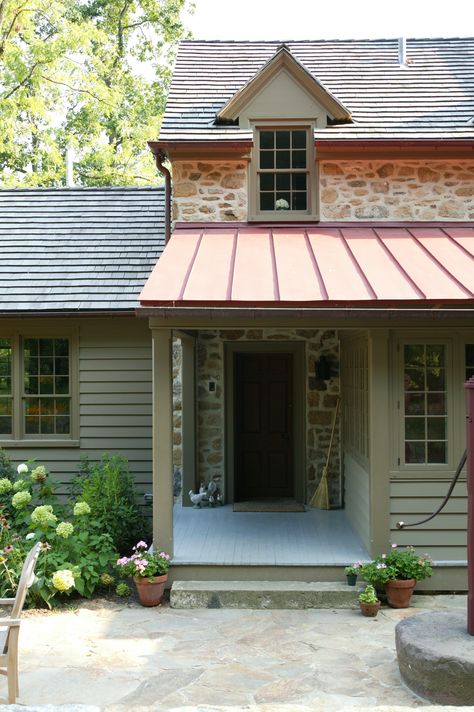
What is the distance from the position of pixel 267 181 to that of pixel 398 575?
226 inches

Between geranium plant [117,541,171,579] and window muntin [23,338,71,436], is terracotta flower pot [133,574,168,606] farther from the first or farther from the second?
window muntin [23,338,71,436]

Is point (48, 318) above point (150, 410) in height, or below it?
above

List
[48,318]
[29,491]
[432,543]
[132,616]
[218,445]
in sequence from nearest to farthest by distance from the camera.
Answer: [132,616] < [432,543] < [29,491] < [48,318] < [218,445]

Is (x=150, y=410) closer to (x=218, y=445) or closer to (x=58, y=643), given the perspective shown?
(x=218, y=445)

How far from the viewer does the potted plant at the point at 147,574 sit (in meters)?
7.31

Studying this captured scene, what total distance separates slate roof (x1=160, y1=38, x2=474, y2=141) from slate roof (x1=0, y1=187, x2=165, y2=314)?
1.97 metres

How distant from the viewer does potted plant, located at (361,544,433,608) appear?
7.21 metres

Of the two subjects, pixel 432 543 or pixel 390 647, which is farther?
pixel 432 543

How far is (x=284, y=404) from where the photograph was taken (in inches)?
440

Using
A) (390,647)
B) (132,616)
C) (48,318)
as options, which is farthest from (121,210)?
(390,647)

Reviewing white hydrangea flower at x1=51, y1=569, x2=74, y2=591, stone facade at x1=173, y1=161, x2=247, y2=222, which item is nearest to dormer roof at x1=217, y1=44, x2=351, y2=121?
stone facade at x1=173, y1=161, x2=247, y2=222

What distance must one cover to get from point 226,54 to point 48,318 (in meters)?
5.65

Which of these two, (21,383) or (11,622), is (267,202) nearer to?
(21,383)

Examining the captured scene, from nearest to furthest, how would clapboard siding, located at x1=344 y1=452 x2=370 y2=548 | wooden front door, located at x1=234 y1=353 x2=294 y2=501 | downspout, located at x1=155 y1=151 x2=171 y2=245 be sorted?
clapboard siding, located at x1=344 y1=452 x2=370 y2=548 → downspout, located at x1=155 y1=151 x2=171 y2=245 → wooden front door, located at x1=234 y1=353 x2=294 y2=501
